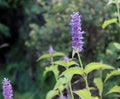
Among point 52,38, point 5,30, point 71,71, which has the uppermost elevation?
point 5,30

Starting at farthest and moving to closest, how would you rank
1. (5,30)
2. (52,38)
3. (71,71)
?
1. (5,30)
2. (52,38)
3. (71,71)

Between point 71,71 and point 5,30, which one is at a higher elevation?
point 5,30

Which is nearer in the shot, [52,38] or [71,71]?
[71,71]

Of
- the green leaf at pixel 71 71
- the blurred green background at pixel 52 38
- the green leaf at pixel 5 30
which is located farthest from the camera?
the green leaf at pixel 5 30

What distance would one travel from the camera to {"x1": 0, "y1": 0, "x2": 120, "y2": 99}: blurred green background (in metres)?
5.07

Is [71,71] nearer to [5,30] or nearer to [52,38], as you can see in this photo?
[52,38]

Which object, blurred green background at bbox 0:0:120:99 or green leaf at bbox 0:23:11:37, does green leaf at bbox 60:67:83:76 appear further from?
green leaf at bbox 0:23:11:37

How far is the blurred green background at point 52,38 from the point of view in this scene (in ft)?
16.6

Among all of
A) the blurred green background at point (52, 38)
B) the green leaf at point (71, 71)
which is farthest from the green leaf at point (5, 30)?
the green leaf at point (71, 71)

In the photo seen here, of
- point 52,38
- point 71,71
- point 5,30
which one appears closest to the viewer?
point 71,71

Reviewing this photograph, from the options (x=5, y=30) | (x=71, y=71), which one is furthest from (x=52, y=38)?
(x=71, y=71)

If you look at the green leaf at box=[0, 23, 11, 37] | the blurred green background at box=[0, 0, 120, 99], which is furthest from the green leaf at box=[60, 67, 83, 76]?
the green leaf at box=[0, 23, 11, 37]

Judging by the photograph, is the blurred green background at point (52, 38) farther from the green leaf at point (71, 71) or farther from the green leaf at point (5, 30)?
the green leaf at point (71, 71)

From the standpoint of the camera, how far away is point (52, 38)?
17.5 feet
